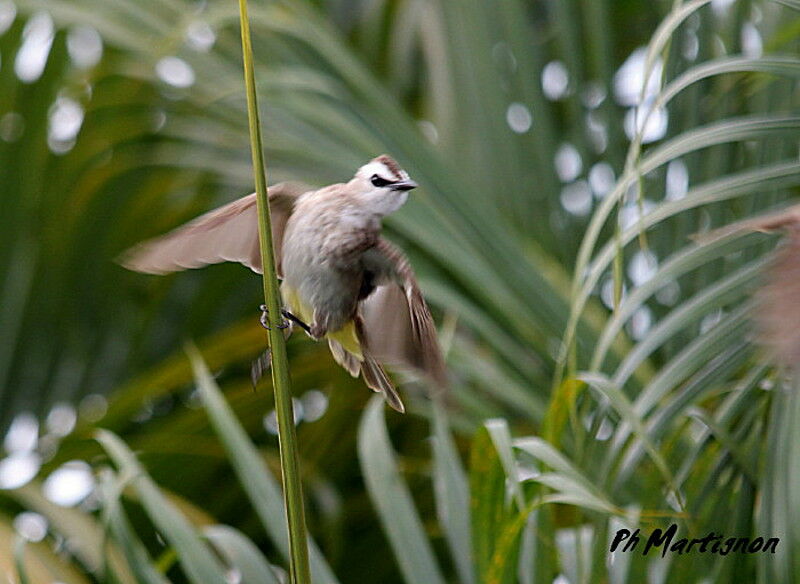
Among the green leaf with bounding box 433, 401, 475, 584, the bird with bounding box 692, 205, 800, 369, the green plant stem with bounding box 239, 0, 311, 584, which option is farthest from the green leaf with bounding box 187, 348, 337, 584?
the bird with bounding box 692, 205, 800, 369

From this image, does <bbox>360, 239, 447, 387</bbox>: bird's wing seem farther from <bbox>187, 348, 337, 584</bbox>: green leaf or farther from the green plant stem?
the green plant stem

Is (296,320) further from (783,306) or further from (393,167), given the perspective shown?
(783,306)

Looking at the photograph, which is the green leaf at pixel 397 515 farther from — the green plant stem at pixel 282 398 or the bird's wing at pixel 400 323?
the green plant stem at pixel 282 398

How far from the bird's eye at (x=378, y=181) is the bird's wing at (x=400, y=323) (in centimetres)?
7

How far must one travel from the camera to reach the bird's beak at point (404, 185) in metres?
0.88

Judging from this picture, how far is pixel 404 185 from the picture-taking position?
884mm

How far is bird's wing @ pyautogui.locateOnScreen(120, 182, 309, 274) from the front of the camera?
0.99 meters

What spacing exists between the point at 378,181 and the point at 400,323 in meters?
0.13

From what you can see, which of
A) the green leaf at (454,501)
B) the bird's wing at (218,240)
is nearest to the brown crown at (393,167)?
the bird's wing at (218,240)

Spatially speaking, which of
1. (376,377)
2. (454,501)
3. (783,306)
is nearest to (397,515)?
(454,501)

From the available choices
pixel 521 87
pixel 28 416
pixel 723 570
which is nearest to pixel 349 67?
Answer: pixel 521 87

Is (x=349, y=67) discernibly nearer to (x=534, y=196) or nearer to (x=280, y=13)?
(x=280, y=13)

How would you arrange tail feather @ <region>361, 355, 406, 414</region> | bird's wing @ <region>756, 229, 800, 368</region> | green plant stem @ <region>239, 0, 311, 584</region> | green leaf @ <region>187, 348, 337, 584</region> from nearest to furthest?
bird's wing @ <region>756, 229, 800, 368</region>
green plant stem @ <region>239, 0, 311, 584</region>
tail feather @ <region>361, 355, 406, 414</region>
green leaf @ <region>187, 348, 337, 584</region>

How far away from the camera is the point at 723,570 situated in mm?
983
